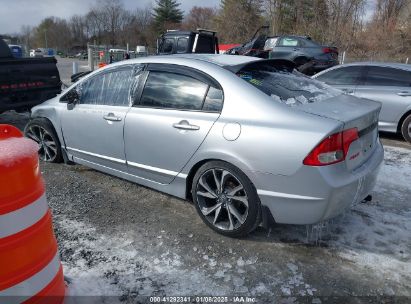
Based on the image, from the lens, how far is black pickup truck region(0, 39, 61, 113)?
661 cm

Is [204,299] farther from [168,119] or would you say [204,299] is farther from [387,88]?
[387,88]

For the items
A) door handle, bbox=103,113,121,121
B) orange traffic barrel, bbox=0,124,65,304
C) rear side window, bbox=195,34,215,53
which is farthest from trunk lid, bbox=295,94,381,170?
rear side window, bbox=195,34,215,53

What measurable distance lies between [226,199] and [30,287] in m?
1.67

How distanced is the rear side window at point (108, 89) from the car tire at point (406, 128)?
5162mm

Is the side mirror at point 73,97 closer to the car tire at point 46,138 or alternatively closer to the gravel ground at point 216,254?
the car tire at point 46,138

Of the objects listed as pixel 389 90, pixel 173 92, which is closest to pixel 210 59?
pixel 173 92

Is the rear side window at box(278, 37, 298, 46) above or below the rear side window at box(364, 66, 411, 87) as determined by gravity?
above

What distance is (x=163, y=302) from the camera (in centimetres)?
246

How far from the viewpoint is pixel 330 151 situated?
8.72ft

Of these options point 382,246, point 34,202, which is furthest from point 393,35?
point 34,202

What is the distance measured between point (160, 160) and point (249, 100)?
108 centimetres

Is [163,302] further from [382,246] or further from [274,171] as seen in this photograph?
[382,246]

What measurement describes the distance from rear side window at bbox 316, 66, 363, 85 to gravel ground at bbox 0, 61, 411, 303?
12.3 ft

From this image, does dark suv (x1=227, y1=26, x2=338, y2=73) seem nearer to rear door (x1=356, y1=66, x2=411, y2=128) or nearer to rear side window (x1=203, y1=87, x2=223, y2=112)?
rear door (x1=356, y1=66, x2=411, y2=128)
